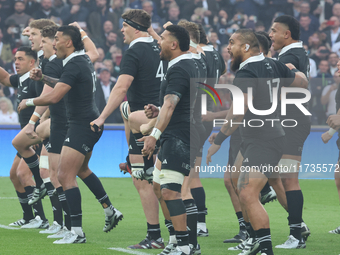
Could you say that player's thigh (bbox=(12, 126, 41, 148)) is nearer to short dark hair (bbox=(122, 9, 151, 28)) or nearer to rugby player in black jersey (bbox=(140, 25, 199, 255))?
short dark hair (bbox=(122, 9, 151, 28))

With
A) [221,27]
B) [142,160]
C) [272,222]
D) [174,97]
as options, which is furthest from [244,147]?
[221,27]

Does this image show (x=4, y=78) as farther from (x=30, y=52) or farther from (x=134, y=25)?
(x=134, y=25)

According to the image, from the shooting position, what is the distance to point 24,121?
741 centimetres

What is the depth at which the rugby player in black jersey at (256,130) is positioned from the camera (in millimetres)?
4574

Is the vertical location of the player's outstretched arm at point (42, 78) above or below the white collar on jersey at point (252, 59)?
below

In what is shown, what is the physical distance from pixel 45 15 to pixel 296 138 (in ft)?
36.8

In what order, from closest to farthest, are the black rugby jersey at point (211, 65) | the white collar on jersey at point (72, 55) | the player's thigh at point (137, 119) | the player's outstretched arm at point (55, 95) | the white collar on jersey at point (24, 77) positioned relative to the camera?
1. the player's thigh at point (137, 119)
2. the player's outstretched arm at point (55, 95)
3. the white collar on jersey at point (72, 55)
4. the black rugby jersey at point (211, 65)
5. the white collar on jersey at point (24, 77)

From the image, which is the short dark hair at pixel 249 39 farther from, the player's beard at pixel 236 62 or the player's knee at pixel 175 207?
the player's knee at pixel 175 207

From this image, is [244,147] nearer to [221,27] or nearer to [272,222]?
[272,222]

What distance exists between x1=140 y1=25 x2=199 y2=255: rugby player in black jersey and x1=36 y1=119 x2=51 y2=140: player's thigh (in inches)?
84.7

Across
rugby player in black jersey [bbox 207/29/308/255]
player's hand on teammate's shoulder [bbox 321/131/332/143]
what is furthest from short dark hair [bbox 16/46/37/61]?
player's hand on teammate's shoulder [bbox 321/131/332/143]

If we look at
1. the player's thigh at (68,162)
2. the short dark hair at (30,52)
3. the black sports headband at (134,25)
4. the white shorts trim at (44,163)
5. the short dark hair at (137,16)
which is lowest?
the white shorts trim at (44,163)

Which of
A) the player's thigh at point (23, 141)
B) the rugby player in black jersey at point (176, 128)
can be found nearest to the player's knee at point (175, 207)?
the rugby player in black jersey at point (176, 128)

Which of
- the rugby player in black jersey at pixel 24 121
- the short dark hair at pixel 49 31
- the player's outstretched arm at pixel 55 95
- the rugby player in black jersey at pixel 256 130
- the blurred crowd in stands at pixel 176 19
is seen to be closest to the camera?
the rugby player in black jersey at pixel 256 130
